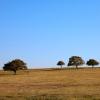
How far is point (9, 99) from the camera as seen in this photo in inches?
1029

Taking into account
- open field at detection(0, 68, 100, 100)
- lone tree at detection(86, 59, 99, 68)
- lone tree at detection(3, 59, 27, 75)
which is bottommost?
open field at detection(0, 68, 100, 100)

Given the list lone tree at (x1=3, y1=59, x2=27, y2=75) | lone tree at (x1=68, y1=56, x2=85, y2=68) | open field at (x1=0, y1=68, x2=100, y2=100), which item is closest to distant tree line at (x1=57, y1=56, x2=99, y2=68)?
lone tree at (x1=68, y1=56, x2=85, y2=68)

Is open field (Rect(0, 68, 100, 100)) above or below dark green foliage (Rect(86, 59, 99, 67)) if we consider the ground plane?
below

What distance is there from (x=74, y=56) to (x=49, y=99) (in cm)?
14598

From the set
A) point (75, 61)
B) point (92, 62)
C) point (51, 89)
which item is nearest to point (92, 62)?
point (92, 62)

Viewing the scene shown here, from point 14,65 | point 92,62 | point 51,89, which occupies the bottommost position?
point 51,89

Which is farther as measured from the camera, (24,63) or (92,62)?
(92,62)

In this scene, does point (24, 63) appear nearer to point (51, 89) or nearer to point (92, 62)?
point (92, 62)

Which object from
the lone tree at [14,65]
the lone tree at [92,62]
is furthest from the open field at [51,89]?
the lone tree at [92,62]

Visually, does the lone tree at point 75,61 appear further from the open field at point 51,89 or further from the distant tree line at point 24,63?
the open field at point 51,89

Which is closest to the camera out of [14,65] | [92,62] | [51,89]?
[51,89]

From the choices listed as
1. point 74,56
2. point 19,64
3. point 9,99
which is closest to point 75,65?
point 74,56

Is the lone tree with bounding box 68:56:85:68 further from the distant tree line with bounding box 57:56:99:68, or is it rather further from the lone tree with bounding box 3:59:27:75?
the lone tree with bounding box 3:59:27:75

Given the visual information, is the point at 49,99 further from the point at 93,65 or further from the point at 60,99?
the point at 93,65
